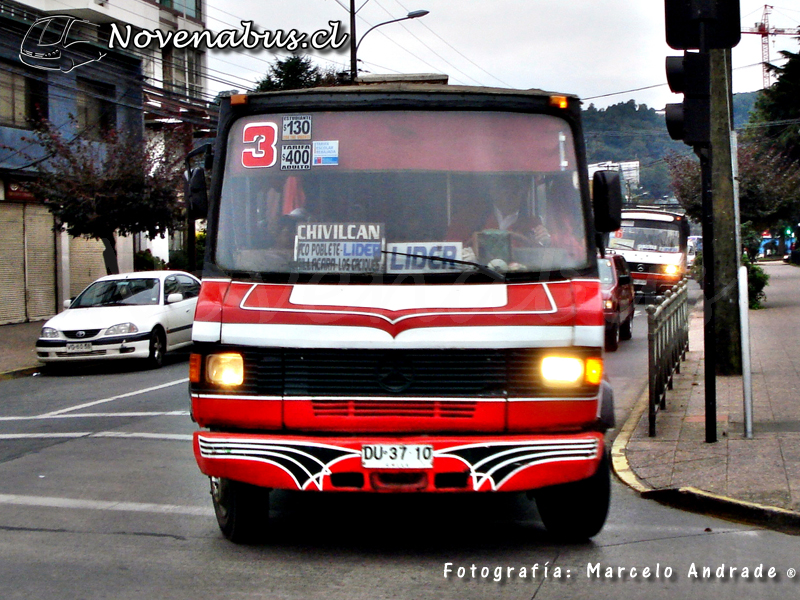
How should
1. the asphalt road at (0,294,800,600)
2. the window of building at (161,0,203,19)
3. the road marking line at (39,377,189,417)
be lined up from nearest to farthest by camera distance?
the asphalt road at (0,294,800,600), the road marking line at (39,377,189,417), the window of building at (161,0,203,19)

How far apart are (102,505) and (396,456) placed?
9.04 feet

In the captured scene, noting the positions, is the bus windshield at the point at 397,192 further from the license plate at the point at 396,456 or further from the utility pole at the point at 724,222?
the utility pole at the point at 724,222

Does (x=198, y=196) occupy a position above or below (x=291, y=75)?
below

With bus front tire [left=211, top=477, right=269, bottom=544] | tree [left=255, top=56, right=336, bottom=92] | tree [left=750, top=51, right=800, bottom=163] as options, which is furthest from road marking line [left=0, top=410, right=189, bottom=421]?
tree [left=750, top=51, right=800, bottom=163]

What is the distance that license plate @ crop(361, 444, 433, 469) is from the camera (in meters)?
5.16

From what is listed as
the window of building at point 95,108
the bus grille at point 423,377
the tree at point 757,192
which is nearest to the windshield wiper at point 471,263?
the bus grille at point 423,377

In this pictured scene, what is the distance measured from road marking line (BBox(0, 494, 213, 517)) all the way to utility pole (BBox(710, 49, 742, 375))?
23.2 ft

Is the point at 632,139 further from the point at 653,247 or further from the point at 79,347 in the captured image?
the point at 79,347

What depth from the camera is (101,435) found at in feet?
33.1

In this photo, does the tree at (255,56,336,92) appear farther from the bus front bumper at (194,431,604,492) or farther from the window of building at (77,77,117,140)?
the bus front bumper at (194,431,604,492)

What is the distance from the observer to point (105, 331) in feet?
52.7

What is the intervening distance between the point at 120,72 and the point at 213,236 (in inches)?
1066

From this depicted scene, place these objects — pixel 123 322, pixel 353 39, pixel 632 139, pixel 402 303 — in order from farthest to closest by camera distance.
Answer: pixel 632 139
pixel 353 39
pixel 123 322
pixel 402 303

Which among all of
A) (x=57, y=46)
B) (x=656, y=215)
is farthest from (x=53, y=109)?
(x=656, y=215)
